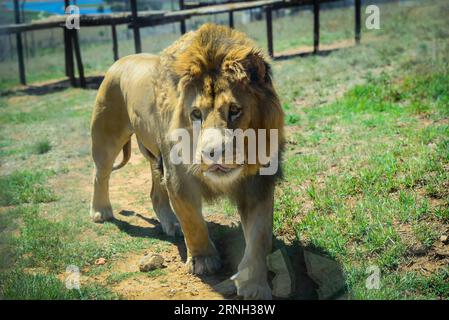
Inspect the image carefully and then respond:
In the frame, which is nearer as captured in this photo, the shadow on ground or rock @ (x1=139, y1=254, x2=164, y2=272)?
the shadow on ground

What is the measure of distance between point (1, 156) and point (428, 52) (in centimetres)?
835

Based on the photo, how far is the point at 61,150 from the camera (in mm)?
9328

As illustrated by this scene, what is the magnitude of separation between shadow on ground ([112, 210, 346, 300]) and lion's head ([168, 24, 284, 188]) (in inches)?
30.6

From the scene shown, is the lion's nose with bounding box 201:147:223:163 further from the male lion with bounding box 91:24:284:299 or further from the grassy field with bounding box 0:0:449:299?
the grassy field with bounding box 0:0:449:299

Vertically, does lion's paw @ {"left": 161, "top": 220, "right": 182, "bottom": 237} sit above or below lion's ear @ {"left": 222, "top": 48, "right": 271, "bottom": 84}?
below

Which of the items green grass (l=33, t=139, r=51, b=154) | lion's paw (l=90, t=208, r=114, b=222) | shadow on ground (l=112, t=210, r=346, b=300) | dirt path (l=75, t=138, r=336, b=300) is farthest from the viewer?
green grass (l=33, t=139, r=51, b=154)

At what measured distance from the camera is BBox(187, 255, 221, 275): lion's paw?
443 centimetres

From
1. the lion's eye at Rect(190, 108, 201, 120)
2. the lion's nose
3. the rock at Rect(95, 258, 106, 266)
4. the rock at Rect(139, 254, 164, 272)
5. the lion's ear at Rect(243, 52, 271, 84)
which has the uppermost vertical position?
the lion's ear at Rect(243, 52, 271, 84)

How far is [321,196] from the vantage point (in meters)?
5.29

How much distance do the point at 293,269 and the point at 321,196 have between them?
1199 millimetres

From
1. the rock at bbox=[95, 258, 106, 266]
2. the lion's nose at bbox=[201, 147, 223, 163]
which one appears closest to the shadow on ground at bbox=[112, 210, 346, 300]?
the rock at bbox=[95, 258, 106, 266]

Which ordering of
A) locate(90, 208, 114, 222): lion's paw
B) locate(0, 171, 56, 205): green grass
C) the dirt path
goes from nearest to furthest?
the dirt path → locate(90, 208, 114, 222): lion's paw → locate(0, 171, 56, 205): green grass

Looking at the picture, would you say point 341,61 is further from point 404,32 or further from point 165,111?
point 165,111
